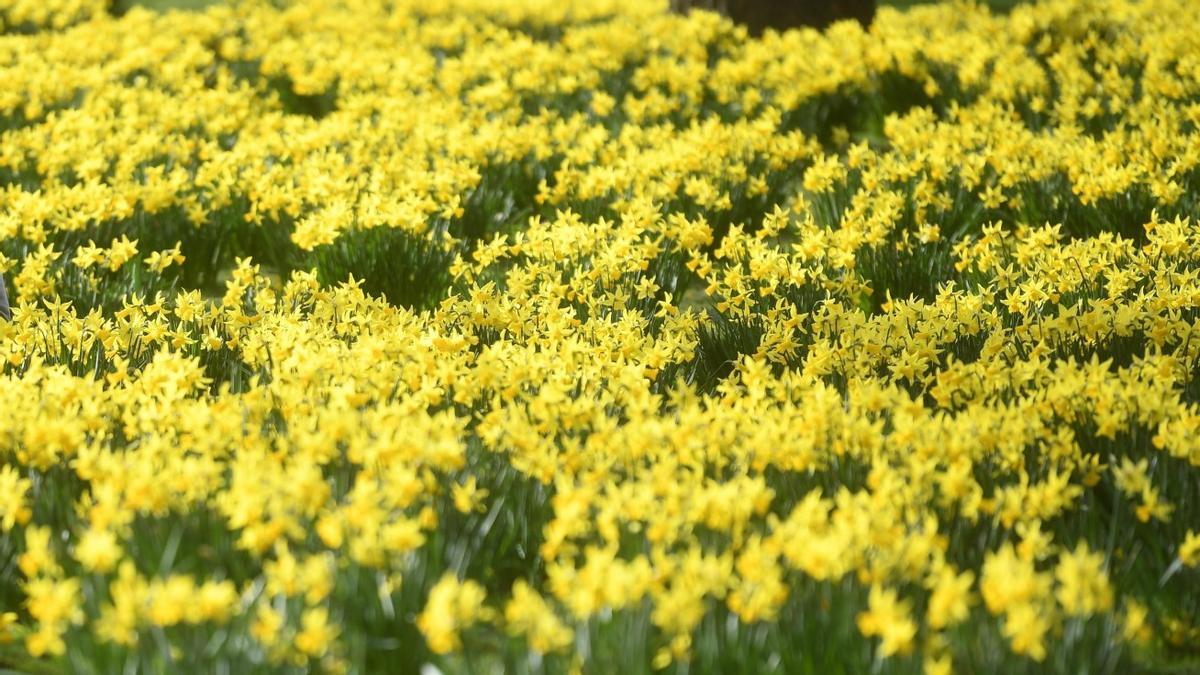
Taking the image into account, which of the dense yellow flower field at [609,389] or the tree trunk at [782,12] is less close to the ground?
the dense yellow flower field at [609,389]

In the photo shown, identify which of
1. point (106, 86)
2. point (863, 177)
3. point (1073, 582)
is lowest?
point (106, 86)

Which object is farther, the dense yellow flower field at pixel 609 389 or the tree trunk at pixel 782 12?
the tree trunk at pixel 782 12

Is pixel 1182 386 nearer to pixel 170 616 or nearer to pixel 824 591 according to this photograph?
pixel 824 591

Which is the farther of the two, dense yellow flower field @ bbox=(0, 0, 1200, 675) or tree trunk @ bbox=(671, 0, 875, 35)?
tree trunk @ bbox=(671, 0, 875, 35)

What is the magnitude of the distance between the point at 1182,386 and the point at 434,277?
2.87m

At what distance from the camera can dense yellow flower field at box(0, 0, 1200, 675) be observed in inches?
94.5

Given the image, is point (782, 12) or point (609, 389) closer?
point (609, 389)

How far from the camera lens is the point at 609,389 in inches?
142

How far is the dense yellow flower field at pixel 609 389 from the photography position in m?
2.40

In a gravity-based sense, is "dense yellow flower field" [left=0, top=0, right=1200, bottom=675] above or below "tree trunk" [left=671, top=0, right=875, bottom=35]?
above

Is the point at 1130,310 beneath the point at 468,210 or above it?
above

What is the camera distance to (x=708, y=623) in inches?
94.7

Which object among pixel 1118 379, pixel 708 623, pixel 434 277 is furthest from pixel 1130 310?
pixel 434 277

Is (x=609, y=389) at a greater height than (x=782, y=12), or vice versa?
(x=609, y=389)
